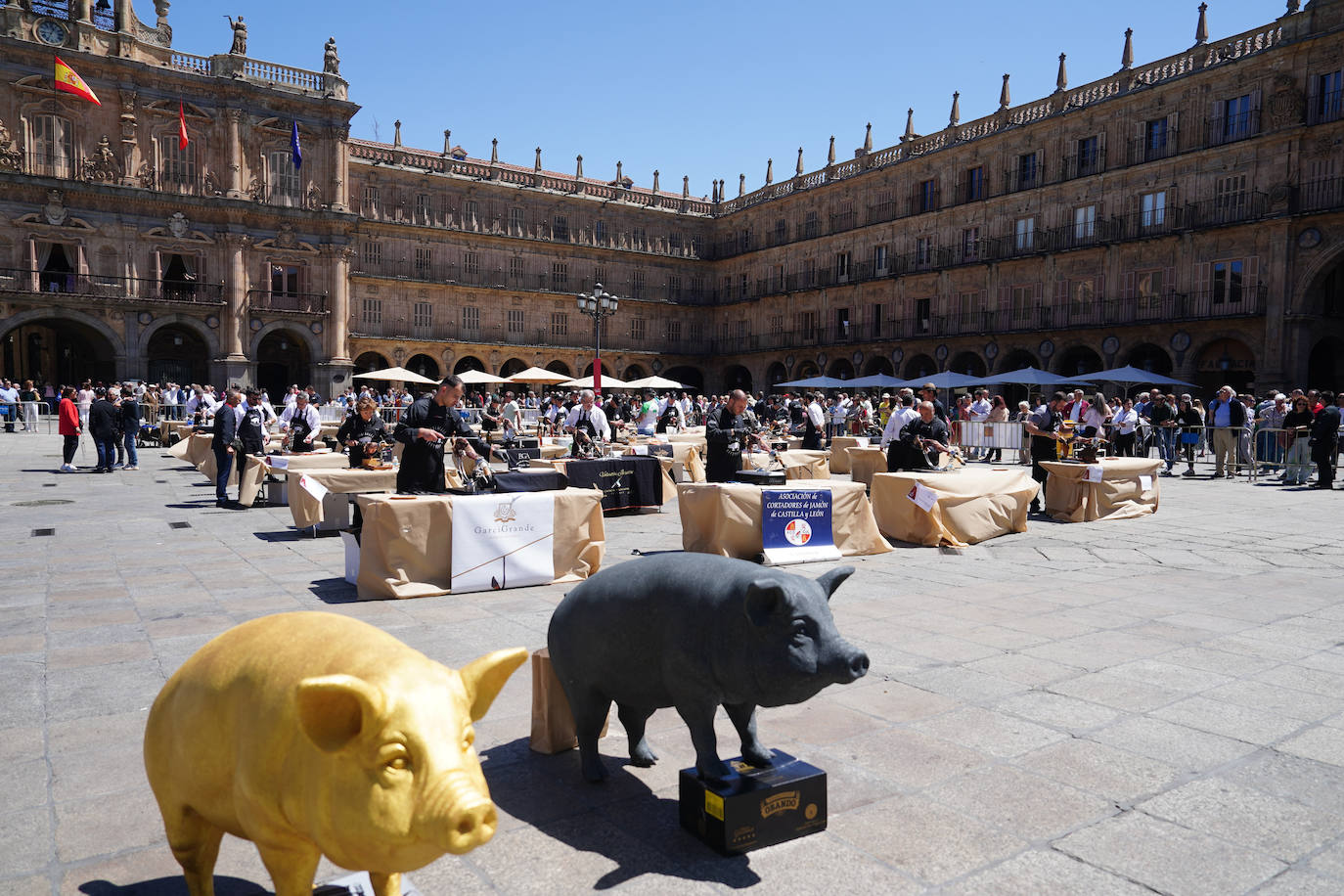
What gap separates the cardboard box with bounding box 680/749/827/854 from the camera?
278 centimetres

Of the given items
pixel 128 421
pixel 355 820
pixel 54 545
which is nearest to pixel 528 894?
pixel 355 820

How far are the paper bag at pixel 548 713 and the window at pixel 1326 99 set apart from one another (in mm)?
29346

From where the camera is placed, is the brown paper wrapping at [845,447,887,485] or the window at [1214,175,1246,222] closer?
the brown paper wrapping at [845,447,887,485]

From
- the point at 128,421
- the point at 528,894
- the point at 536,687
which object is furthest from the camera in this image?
the point at 128,421

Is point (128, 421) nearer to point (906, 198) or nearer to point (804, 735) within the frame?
point (804, 735)

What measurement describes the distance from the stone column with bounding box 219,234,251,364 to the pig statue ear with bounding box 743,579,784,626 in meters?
34.3

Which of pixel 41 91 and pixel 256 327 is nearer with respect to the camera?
pixel 41 91

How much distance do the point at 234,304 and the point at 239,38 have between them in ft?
32.9

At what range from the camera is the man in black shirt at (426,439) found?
23.9 feet

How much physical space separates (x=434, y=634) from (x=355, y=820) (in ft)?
12.8

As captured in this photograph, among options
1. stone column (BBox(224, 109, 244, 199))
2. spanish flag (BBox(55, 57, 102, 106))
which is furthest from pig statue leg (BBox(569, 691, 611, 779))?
stone column (BBox(224, 109, 244, 199))

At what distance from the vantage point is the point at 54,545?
8328 millimetres

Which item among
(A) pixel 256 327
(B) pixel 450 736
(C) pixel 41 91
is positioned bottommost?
(B) pixel 450 736

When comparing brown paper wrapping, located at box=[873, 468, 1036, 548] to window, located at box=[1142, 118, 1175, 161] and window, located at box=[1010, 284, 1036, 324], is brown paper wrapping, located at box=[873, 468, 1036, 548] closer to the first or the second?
window, located at box=[1142, 118, 1175, 161]
